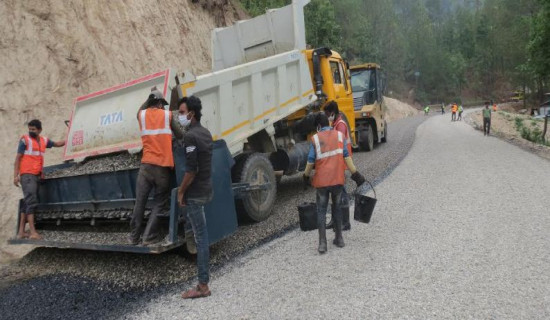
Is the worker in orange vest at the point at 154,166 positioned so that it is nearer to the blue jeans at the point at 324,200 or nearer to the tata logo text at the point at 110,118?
the tata logo text at the point at 110,118

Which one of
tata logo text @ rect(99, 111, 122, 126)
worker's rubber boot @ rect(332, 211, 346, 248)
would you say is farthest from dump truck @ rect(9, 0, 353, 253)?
worker's rubber boot @ rect(332, 211, 346, 248)

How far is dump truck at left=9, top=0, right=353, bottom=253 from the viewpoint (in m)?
5.16

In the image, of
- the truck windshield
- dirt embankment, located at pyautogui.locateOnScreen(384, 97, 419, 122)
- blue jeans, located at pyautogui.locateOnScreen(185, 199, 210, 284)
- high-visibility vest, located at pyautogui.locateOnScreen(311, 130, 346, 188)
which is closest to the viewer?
blue jeans, located at pyautogui.locateOnScreen(185, 199, 210, 284)

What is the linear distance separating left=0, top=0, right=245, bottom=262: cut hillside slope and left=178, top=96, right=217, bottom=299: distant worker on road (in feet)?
15.1

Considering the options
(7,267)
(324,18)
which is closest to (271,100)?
(7,267)

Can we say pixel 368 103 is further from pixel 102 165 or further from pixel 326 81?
pixel 102 165

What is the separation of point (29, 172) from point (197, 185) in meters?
3.00

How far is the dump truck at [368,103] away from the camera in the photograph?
1453 cm

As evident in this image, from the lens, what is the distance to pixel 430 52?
7369cm

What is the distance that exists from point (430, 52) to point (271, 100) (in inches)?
2900

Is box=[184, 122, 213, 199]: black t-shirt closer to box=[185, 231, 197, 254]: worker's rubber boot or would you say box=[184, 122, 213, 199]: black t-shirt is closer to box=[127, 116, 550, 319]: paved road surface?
box=[185, 231, 197, 254]: worker's rubber boot

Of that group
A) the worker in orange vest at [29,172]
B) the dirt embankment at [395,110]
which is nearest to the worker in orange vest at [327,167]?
the worker in orange vest at [29,172]

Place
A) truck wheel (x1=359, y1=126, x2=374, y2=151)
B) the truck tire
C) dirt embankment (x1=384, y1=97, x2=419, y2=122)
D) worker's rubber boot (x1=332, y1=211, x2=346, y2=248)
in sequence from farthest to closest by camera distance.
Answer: dirt embankment (x1=384, y1=97, x2=419, y2=122) < truck wheel (x1=359, y1=126, x2=374, y2=151) < the truck tire < worker's rubber boot (x1=332, y1=211, x2=346, y2=248)

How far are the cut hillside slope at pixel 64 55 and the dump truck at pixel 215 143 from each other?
7.96 feet
